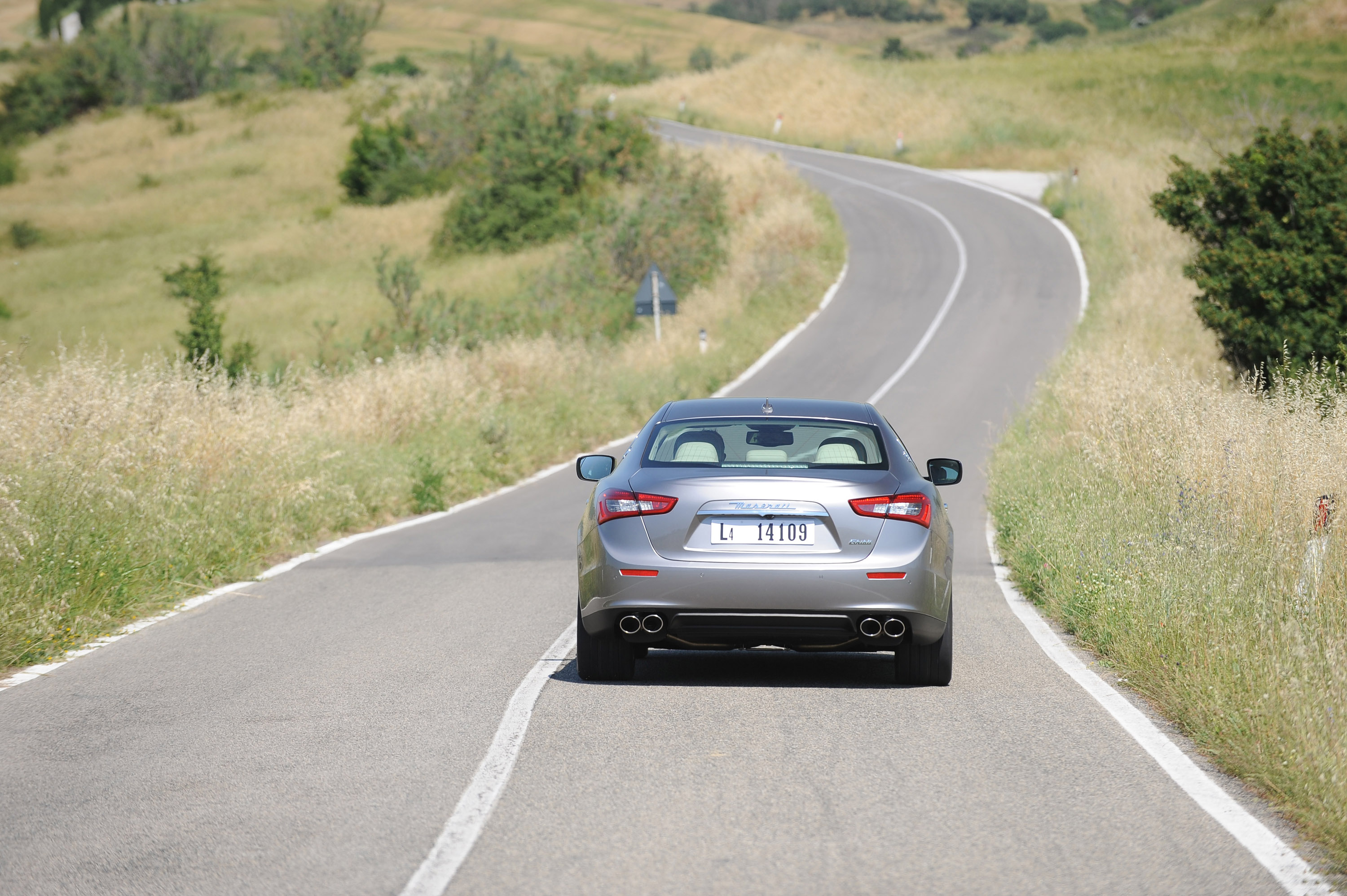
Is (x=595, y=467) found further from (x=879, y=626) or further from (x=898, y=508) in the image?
(x=879, y=626)

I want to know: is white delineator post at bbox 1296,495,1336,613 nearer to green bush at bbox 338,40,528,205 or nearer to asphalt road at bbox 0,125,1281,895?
asphalt road at bbox 0,125,1281,895

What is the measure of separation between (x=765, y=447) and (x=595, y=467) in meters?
1.00

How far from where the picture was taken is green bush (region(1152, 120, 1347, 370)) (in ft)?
60.6

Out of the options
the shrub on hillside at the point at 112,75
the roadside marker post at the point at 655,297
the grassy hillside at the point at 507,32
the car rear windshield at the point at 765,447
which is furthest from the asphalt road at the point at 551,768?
the grassy hillside at the point at 507,32

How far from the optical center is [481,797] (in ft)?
17.6

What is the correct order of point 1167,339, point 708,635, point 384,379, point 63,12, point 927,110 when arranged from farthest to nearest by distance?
point 63,12 → point 927,110 → point 1167,339 → point 384,379 → point 708,635

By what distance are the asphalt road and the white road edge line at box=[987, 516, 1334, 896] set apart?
9 centimetres

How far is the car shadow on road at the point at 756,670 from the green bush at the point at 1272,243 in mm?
11844

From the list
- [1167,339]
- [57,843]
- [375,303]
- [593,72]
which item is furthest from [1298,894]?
[593,72]

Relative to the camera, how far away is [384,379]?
61.5 ft

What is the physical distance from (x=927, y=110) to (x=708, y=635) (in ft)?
212

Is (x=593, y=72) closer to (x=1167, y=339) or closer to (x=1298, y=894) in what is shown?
(x=1167, y=339)

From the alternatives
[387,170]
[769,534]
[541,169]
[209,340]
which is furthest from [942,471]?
[387,170]

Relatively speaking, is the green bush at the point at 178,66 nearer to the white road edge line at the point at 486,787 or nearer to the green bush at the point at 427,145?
the green bush at the point at 427,145
